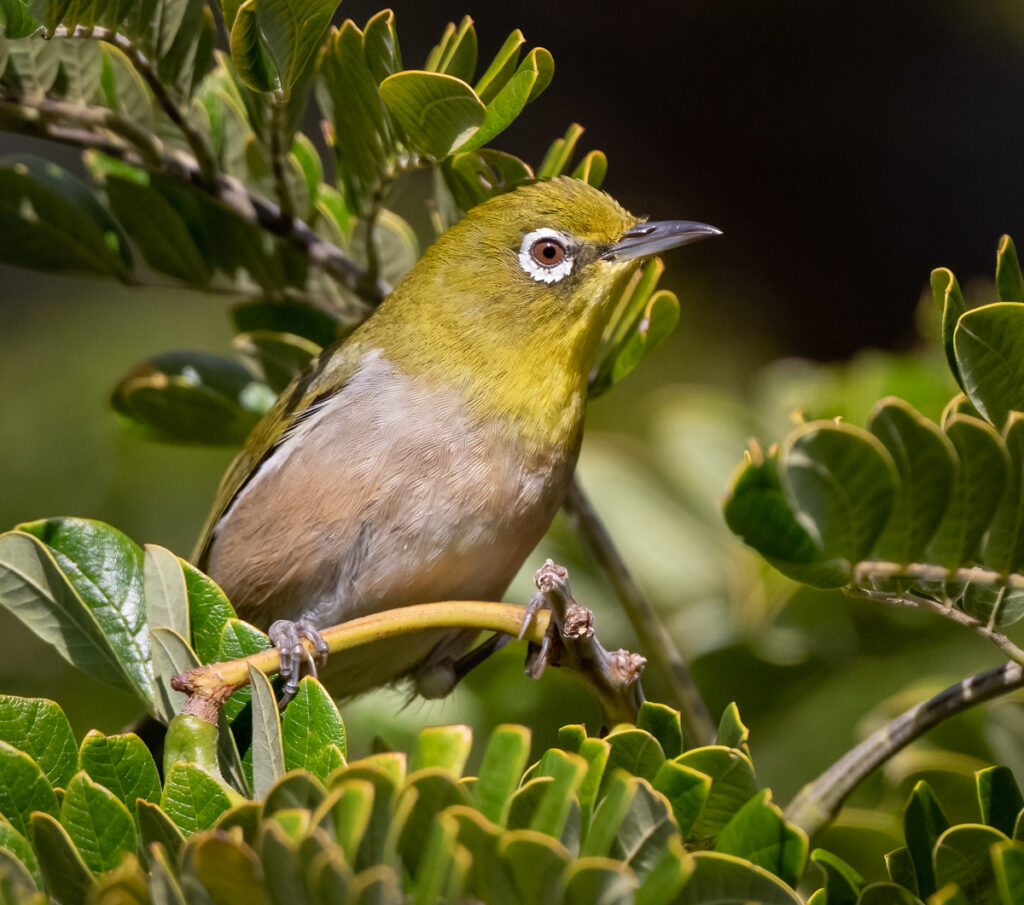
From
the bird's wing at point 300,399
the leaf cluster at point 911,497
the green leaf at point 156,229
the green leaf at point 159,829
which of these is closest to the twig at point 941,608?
the leaf cluster at point 911,497

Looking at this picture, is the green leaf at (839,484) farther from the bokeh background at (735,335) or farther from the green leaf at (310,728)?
the bokeh background at (735,335)

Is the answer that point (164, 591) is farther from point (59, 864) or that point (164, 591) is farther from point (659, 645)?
point (659, 645)

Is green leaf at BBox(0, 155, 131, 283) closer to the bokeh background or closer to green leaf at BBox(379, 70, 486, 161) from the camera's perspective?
the bokeh background

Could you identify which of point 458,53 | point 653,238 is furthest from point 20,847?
point 653,238

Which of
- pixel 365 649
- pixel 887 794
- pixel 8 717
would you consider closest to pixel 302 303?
pixel 365 649

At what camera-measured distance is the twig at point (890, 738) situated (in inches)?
75.6

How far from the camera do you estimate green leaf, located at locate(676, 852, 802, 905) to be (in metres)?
1.53

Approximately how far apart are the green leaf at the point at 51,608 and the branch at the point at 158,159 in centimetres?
113

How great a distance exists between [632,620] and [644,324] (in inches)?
28.9

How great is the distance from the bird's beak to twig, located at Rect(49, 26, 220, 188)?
3.50 ft

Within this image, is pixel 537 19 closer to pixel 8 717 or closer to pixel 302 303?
pixel 302 303

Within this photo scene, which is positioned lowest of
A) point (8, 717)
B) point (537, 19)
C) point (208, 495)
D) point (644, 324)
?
point (208, 495)

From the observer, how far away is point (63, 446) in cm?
491

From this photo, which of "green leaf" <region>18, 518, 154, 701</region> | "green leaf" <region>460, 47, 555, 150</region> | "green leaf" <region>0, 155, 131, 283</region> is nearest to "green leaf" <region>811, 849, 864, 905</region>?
"green leaf" <region>18, 518, 154, 701</region>
